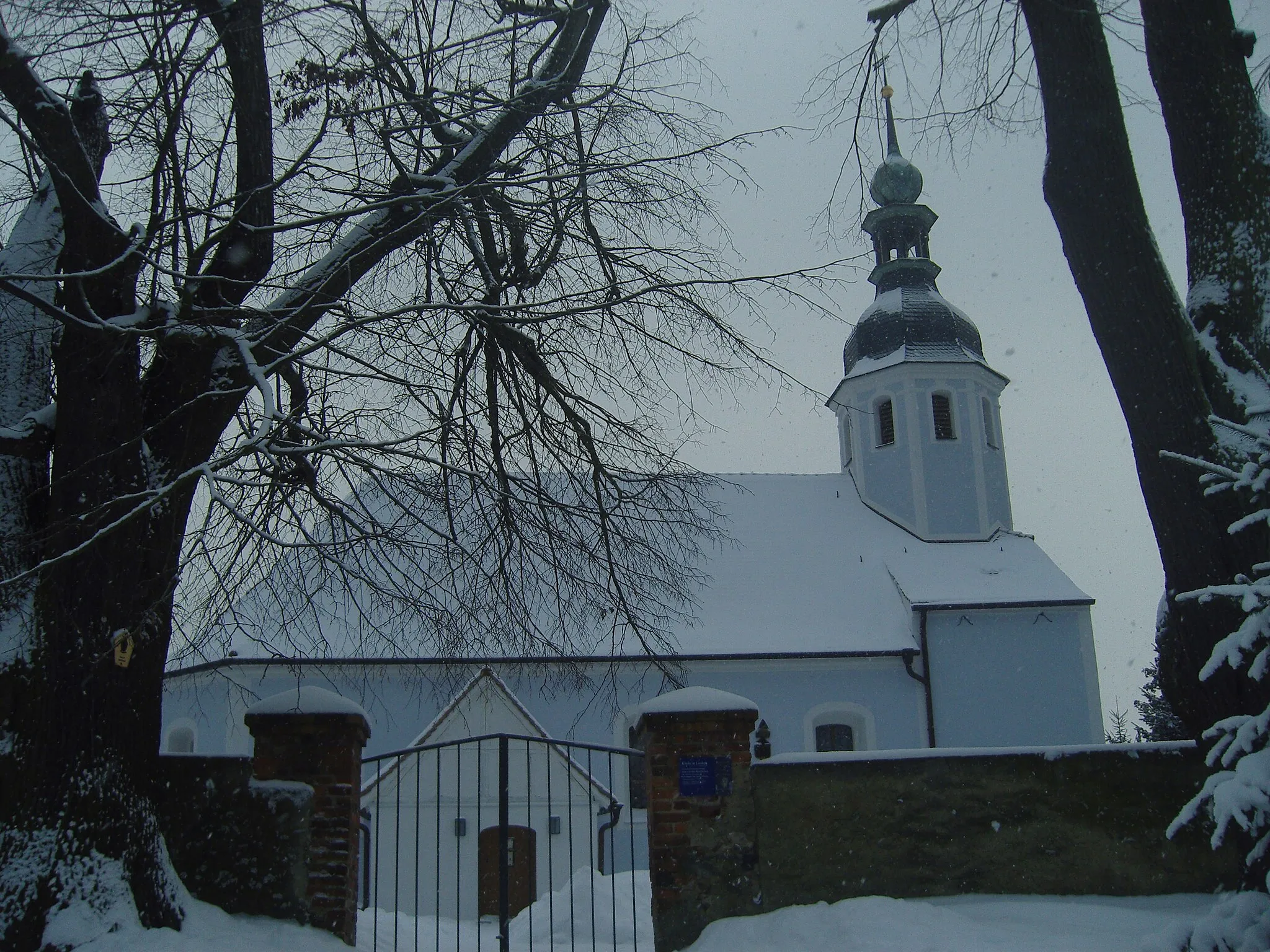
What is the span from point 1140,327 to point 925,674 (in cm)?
1322

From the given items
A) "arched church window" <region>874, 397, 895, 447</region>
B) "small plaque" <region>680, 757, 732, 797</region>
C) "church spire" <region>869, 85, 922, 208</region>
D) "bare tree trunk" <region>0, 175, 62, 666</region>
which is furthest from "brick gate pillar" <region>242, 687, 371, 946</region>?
"church spire" <region>869, 85, 922, 208</region>

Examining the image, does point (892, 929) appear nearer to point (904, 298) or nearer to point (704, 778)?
point (704, 778)

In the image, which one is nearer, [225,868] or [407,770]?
[225,868]

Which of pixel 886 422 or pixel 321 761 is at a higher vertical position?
pixel 886 422

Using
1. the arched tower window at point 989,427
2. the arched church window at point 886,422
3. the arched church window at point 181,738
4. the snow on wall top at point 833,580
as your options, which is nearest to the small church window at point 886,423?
the arched church window at point 886,422

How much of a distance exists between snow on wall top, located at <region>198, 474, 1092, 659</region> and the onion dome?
3.24 m

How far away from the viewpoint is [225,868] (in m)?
6.33

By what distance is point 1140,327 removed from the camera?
6.20 m

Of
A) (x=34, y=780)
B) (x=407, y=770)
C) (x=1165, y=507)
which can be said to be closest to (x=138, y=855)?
(x=34, y=780)

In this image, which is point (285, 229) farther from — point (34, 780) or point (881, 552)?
point (881, 552)

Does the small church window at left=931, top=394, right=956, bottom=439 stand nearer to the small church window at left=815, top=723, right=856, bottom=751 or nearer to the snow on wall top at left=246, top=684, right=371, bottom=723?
the small church window at left=815, top=723, right=856, bottom=751

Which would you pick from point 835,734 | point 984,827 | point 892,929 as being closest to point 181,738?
point 835,734

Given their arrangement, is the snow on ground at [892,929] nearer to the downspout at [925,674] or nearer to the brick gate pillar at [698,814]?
the brick gate pillar at [698,814]

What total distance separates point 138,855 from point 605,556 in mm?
3700
